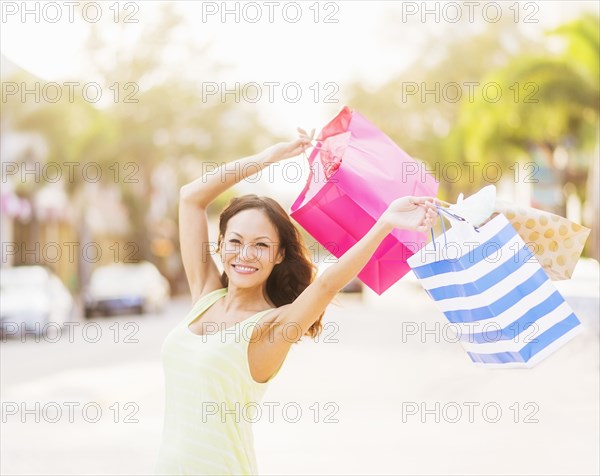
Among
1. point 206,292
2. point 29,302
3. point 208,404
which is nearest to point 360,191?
point 206,292

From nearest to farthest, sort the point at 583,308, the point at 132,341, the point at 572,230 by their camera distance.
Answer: the point at 572,230, the point at 583,308, the point at 132,341

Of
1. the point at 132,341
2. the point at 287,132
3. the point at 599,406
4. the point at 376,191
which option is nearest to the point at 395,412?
the point at 599,406

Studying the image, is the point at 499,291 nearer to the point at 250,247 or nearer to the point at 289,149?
the point at 250,247

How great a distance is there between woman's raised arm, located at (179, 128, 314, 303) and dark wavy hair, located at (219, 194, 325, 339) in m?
0.09

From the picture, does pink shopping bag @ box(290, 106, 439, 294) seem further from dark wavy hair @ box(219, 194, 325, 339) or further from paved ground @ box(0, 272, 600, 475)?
paved ground @ box(0, 272, 600, 475)

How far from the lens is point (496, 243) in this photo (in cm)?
310

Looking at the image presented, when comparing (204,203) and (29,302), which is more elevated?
(29,302)

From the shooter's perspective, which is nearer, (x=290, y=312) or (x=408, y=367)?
(x=290, y=312)

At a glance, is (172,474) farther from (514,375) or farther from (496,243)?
(514,375)

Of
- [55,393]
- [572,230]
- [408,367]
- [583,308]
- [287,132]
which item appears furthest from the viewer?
[287,132]

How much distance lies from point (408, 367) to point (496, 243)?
10623 mm

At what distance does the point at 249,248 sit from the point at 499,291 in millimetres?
767

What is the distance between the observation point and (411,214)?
120 inches

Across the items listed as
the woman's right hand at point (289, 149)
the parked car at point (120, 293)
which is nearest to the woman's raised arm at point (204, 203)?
the woman's right hand at point (289, 149)
